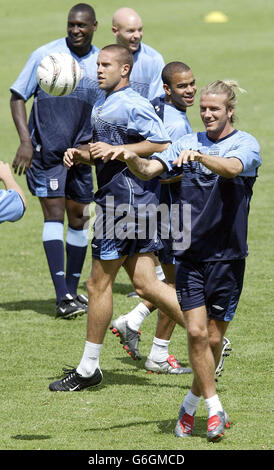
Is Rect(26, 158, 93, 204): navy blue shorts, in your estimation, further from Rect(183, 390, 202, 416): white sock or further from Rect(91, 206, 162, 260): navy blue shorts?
Rect(183, 390, 202, 416): white sock

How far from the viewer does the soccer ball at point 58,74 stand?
331 inches

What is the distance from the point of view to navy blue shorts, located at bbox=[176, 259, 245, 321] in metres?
5.77

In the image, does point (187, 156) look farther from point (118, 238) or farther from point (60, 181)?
point (60, 181)

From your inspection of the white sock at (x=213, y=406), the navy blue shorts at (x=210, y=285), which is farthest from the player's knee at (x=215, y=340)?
the white sock at (x=213, y=406)

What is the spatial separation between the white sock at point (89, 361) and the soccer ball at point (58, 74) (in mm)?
2641


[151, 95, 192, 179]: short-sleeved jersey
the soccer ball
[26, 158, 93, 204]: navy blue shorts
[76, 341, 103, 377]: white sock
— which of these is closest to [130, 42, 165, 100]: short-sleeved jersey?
the soccer ball

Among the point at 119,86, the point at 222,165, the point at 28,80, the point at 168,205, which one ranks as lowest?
the point at 168,205

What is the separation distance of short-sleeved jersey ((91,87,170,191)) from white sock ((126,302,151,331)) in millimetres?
1227

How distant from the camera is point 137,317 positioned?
24.9 feet

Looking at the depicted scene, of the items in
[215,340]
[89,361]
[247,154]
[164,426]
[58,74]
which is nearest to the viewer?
[247,154]

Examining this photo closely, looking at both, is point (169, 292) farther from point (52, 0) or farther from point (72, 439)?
point (52, 0)

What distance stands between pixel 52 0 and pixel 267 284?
31.6 metres

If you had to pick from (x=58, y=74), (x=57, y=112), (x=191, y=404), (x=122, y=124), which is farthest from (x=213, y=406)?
(x=57, y=112)

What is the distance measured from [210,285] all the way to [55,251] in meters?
3.84
